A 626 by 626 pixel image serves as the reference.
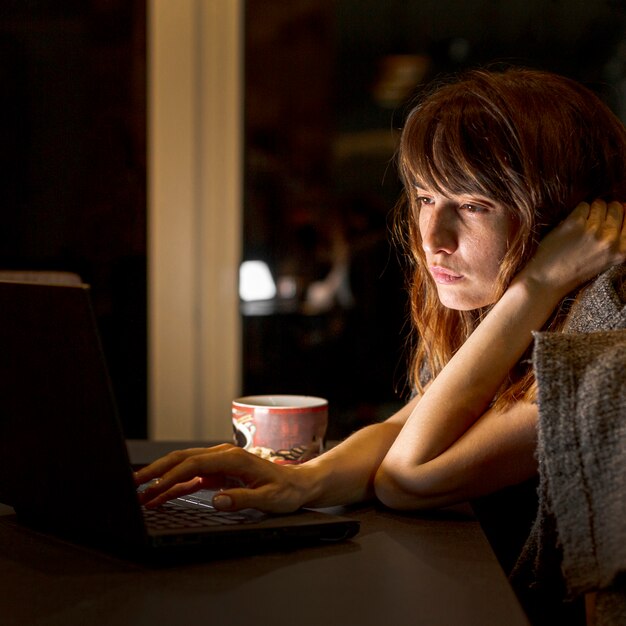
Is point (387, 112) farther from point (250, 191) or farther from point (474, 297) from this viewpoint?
point (474, 297)

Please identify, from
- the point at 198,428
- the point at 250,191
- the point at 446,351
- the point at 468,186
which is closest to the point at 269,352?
the point at 198,428

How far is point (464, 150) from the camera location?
1.05m

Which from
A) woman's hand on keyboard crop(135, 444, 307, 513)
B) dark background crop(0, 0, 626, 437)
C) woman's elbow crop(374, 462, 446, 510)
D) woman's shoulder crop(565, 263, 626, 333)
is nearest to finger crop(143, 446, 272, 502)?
woman's hand on keyboard crop(135, 444, 307, 513)

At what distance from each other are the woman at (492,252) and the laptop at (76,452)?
0.15 metres

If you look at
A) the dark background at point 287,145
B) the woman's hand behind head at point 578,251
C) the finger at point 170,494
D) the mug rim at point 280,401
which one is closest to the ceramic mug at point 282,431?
the mug rim at point 280,401

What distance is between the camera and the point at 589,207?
1076 millimetres

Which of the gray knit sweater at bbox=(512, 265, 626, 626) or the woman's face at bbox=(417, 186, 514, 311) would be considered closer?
the gray knit sweater at bbox=(512, 265, 626, 626)

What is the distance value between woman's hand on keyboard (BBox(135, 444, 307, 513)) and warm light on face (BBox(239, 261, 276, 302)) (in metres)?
1.70

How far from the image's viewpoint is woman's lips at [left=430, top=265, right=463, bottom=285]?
110 cm

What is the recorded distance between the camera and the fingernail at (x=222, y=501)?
2.68 ft

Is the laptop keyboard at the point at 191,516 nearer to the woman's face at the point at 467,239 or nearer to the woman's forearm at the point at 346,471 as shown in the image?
the woman's forearm at the point at 346,471

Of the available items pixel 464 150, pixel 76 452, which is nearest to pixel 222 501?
pixel 76 452

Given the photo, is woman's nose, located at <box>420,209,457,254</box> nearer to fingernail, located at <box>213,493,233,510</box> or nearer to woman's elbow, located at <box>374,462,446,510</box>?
woman's elbow, located at <box>374,462,446,510</box>

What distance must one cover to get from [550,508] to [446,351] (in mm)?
486
